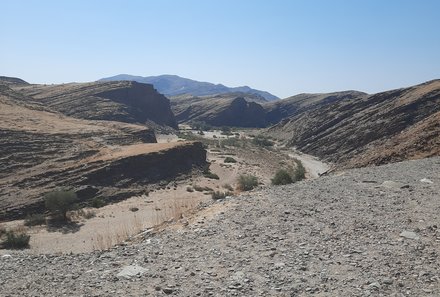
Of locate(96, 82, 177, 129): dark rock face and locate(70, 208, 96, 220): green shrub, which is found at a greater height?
locate(96, 82, 177, 129): dark rock face

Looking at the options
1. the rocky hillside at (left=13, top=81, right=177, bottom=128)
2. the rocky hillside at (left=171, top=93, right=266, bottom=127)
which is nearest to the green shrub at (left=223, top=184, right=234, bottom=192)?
the rocky hillside at (left=13, top=81, right=177, bottom=128)

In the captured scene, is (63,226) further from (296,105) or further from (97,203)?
(296,105)

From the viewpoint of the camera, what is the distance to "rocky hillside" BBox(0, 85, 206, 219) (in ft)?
109

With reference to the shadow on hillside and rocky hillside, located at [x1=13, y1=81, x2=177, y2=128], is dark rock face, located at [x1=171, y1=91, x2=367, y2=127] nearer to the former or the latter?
rocky hillside, located at [x1=13, y1=81, x2=177, y2=128]

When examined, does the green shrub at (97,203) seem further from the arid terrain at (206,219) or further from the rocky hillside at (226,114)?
the rocky hillside at (226,114)

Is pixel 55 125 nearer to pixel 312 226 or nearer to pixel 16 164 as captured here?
pixel 16 164

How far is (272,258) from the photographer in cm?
975

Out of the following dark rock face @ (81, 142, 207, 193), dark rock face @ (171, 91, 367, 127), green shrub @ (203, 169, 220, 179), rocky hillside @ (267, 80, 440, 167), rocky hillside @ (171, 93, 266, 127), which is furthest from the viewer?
dark rock face @ (171, 91, 367, 127)

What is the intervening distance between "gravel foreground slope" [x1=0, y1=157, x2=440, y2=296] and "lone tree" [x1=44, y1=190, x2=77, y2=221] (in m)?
18.1

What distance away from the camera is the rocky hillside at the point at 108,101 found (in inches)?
3179

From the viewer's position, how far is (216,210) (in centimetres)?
1410

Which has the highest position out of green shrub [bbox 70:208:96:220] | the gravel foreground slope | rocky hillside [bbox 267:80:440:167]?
rocky hillside [bbox 267:80:440:167]

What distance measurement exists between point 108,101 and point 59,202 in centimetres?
6235

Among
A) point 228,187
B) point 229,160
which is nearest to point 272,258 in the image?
point 228,187
